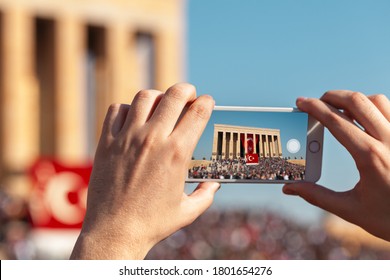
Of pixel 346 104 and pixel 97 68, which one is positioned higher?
pixel 346 104

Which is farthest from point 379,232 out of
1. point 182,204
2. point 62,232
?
point 62,232

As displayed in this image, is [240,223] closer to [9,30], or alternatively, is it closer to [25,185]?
[25,185]

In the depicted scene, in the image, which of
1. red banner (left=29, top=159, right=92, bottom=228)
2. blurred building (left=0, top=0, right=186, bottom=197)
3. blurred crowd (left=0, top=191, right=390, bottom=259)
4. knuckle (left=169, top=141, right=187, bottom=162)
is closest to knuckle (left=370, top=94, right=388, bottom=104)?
knuckle (left=169, top=141, right=187, bottom=162)

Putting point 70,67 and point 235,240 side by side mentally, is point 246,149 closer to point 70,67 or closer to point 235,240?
point 235,240

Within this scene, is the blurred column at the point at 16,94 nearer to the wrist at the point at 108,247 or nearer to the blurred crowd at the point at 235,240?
the blurred crowd at the point at 235,240

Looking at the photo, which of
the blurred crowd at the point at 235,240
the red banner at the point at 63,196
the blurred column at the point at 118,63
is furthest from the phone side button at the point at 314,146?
the blurred column at the point at 118,63
